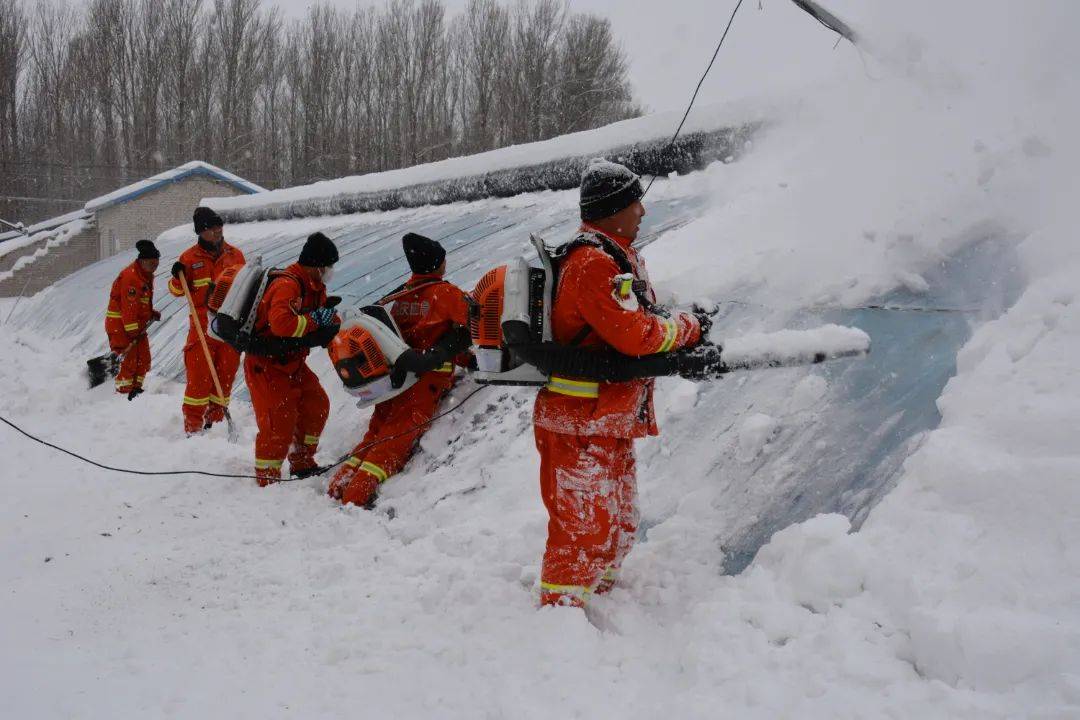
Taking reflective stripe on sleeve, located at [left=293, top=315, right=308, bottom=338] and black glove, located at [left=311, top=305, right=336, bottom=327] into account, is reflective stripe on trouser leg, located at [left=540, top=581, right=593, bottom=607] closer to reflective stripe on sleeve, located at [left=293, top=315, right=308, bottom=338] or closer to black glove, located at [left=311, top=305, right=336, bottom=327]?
reflective stripe on sleeve, located at [left=293, top=315, right=308, bottom=338]

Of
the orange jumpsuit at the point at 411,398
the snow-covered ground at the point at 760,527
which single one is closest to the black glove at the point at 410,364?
the orange jumpsuit at the point at 411,398

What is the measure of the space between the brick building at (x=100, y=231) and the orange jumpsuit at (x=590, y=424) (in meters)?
22.5

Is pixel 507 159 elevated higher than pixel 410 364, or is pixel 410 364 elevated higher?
pixel 507 159

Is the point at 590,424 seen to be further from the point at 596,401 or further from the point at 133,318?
the point at 133,318

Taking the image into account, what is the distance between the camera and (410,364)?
183 inches

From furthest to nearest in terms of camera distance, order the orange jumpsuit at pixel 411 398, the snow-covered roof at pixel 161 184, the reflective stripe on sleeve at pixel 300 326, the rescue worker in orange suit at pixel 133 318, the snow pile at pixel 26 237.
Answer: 1. the snow-covered roof at pixel 161 184
2. the snow pile at pixel 26 237
3. the rescue worker in orange suit at pixel 133 318
4. the reflective stripe on sleeve at pixel 300 326
5. the orange jumpsuit at pixel 411 398

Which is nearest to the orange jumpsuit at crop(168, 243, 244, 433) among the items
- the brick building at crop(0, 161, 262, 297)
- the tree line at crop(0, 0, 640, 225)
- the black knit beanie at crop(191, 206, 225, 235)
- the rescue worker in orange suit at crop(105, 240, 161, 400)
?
the black knit beanie at crop(191, 206, 225, 235)

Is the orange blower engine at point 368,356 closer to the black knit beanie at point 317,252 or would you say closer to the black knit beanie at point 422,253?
the black knit beanie at point 422,253

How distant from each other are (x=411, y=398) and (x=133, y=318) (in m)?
4.37

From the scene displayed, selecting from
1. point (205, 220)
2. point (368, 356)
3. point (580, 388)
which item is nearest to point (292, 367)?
point (368, 356)

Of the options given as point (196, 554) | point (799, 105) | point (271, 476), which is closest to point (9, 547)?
point (196, 554)

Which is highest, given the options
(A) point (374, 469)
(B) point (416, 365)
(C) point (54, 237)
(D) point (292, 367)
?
(B) point (416, 365)

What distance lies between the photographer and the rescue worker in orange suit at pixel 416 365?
471 cm

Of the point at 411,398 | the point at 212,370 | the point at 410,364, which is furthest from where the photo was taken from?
the point at 212,370
